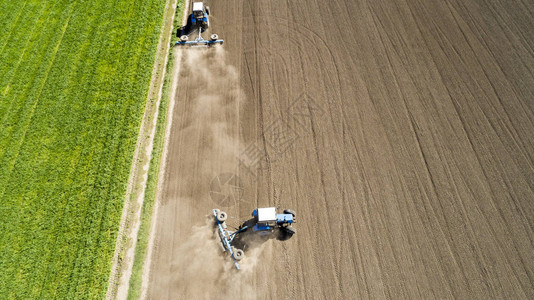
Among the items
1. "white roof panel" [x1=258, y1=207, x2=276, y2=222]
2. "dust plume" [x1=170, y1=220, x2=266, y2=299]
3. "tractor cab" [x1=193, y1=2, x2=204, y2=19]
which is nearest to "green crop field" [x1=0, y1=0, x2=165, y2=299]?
"tractor cab" [x1=193, y1=2, x2=204, y2=19]

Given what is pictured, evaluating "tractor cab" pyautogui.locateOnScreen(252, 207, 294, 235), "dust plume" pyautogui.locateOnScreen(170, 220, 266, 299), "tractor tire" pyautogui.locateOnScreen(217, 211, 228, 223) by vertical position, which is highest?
"tractor tire" pyautogui.locateOnScreen(217, 211, 228, 223)

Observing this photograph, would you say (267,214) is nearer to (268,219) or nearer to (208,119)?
(268,219)

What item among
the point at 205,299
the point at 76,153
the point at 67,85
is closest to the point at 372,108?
the point at 205,299

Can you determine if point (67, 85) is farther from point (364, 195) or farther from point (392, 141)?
point (392, 141)

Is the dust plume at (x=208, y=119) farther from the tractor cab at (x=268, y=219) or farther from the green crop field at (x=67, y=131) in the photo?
the tractor cab at (x=268, y=219)

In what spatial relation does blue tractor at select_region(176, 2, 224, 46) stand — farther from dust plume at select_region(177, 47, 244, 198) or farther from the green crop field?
the green crop field
